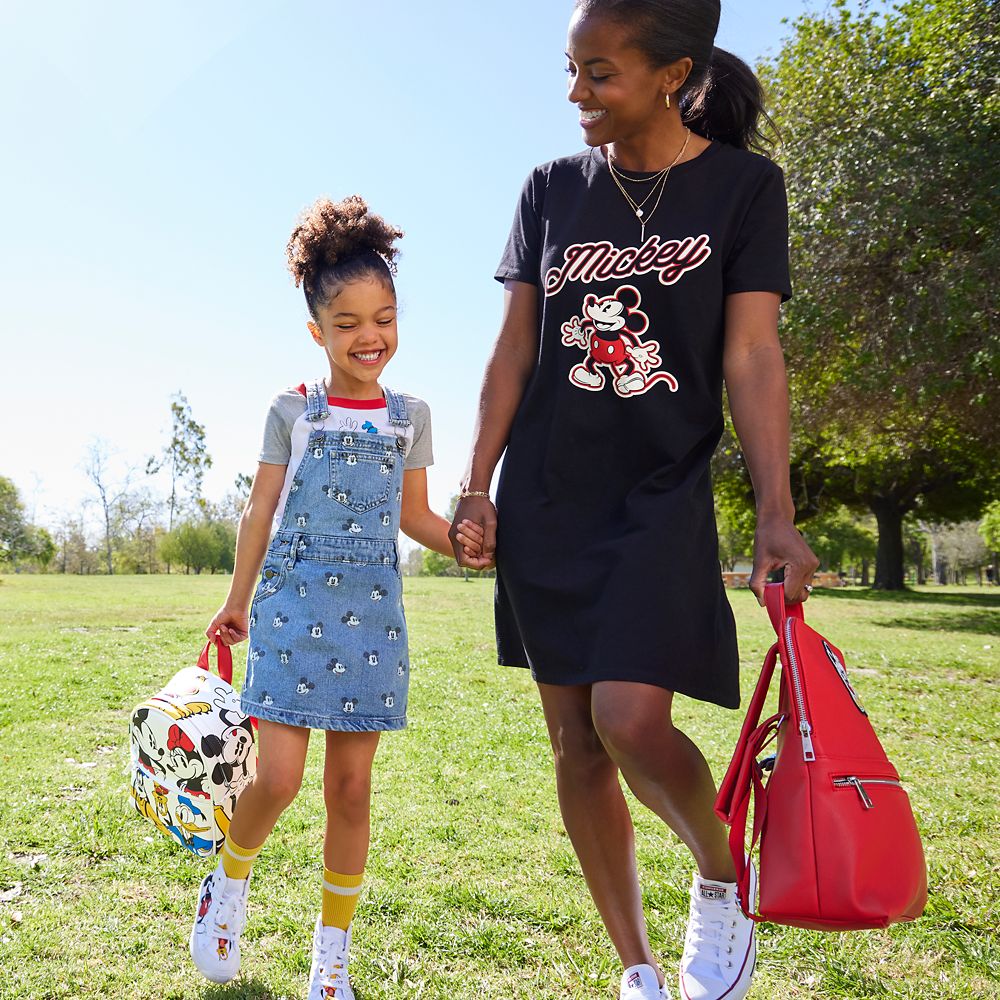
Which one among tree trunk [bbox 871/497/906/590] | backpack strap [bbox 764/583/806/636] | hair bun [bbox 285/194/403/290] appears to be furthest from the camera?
tree trunk [bbox 871/497/906/590]

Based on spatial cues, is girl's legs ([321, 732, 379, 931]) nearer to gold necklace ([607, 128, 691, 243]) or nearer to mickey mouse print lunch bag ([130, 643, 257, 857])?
mickey mouse print lunch bag ([130, 643, 257, 857])

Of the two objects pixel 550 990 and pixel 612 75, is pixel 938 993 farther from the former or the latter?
pixel 612 75

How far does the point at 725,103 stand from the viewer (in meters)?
2.56

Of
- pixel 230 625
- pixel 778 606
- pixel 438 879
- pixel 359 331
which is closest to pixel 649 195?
pixel 359 331

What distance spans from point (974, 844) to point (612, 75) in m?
3.50

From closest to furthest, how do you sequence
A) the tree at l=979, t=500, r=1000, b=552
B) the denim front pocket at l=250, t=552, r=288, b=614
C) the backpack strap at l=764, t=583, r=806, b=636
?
1. the backpack strap at l=764, t=583, r=806, b=636
2. the denim front pocket at l=250, t=552, r=288, b=614
3. the tree at l=979, t=500, r=1000, b=552

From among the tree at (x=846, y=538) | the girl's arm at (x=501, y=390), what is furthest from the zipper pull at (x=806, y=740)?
the tree at (x=846, y=538)

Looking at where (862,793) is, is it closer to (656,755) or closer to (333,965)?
(656,755)

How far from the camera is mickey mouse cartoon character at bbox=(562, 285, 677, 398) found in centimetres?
232

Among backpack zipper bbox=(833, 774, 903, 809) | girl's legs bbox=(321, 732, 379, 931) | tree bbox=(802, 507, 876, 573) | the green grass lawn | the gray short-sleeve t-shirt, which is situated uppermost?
tree bbox=(802, 507, 876, 573)

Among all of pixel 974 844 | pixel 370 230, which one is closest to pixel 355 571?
pixel 370 230

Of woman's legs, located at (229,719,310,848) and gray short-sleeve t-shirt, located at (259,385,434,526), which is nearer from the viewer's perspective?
woman's legs, located at (229,719,310,848)

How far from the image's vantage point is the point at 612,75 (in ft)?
7.48

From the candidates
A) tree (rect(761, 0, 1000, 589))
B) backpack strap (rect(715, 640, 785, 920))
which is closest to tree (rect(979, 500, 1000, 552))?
tree (rect(761, 0, 1000, 589))
